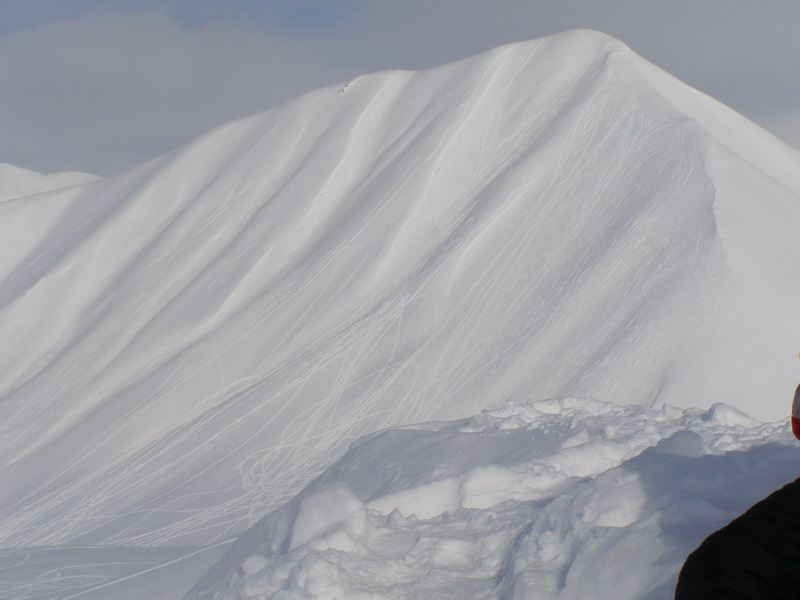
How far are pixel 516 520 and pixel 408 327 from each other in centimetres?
727

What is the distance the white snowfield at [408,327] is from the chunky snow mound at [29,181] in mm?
20121

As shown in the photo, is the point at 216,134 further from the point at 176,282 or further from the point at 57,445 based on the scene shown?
the point at 57,445

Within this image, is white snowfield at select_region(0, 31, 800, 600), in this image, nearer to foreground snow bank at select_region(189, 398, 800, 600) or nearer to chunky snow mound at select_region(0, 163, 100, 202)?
foreground snow bank at select_region(189, 398, 800, 600)

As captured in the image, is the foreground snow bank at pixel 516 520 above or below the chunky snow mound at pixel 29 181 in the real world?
below

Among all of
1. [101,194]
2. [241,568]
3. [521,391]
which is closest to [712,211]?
[521,391]

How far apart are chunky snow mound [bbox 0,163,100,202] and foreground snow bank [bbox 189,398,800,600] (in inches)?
1365

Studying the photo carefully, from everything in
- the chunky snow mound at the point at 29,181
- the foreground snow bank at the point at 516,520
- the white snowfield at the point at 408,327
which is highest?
the chunky snow mound at the point at 29,181

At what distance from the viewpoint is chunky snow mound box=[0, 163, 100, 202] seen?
115 feet

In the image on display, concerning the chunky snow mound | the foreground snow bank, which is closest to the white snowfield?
the foreground snow bank

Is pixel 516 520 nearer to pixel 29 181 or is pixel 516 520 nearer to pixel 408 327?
pixel 408 327

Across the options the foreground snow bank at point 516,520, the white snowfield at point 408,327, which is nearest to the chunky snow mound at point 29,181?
the white snowfield at point 408,327

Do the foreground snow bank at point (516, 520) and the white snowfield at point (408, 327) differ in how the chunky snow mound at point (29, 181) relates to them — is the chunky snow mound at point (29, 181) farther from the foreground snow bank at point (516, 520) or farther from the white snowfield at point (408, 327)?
the foreground snow bank at point (516, 520)

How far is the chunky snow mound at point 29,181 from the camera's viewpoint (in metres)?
35.1

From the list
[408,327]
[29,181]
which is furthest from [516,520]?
[29,181]
